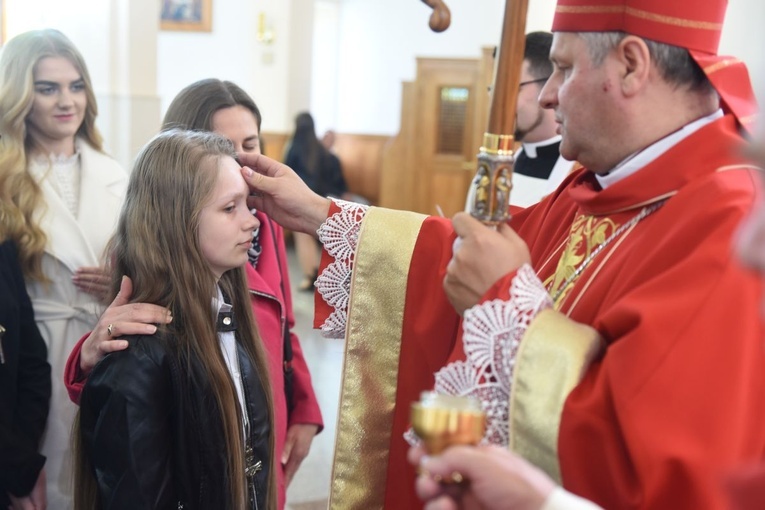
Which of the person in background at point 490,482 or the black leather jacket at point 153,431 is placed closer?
the person in background at point 490,482

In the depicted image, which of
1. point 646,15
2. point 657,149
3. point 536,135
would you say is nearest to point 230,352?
point 657,149

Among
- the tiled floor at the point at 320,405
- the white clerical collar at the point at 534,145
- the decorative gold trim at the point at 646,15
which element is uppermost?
the decorative gold trim at the point at 646,15

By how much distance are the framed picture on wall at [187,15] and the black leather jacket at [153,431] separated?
11.1 meters

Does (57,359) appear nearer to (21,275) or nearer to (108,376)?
(21,275)

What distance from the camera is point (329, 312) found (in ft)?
6.73

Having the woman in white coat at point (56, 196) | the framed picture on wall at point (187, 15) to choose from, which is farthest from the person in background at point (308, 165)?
the woman in white coat at point (56, 196)

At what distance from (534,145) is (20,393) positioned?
86.7 inches

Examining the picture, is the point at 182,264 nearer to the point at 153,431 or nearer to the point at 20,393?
the point at 153,431

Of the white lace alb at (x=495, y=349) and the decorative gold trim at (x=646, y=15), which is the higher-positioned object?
the decorative gold trim at (x=646, y=15)

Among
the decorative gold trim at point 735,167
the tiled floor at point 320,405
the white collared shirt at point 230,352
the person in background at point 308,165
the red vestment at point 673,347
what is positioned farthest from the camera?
the person in background at point 308,165

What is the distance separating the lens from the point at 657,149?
1539 millimetres

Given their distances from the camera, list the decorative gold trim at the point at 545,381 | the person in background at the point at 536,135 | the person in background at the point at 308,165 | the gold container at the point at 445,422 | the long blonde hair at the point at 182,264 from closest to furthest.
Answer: the gold container at the point at 445,422
the decorative gold trim at the point at 545,381
the long blonde hair at the point at 182,264
the person in background at the point at 536,135
the person in background at the point at 308,165

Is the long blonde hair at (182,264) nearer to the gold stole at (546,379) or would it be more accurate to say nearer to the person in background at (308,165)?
the gold stole at (546,379)

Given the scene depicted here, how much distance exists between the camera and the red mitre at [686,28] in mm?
1500
